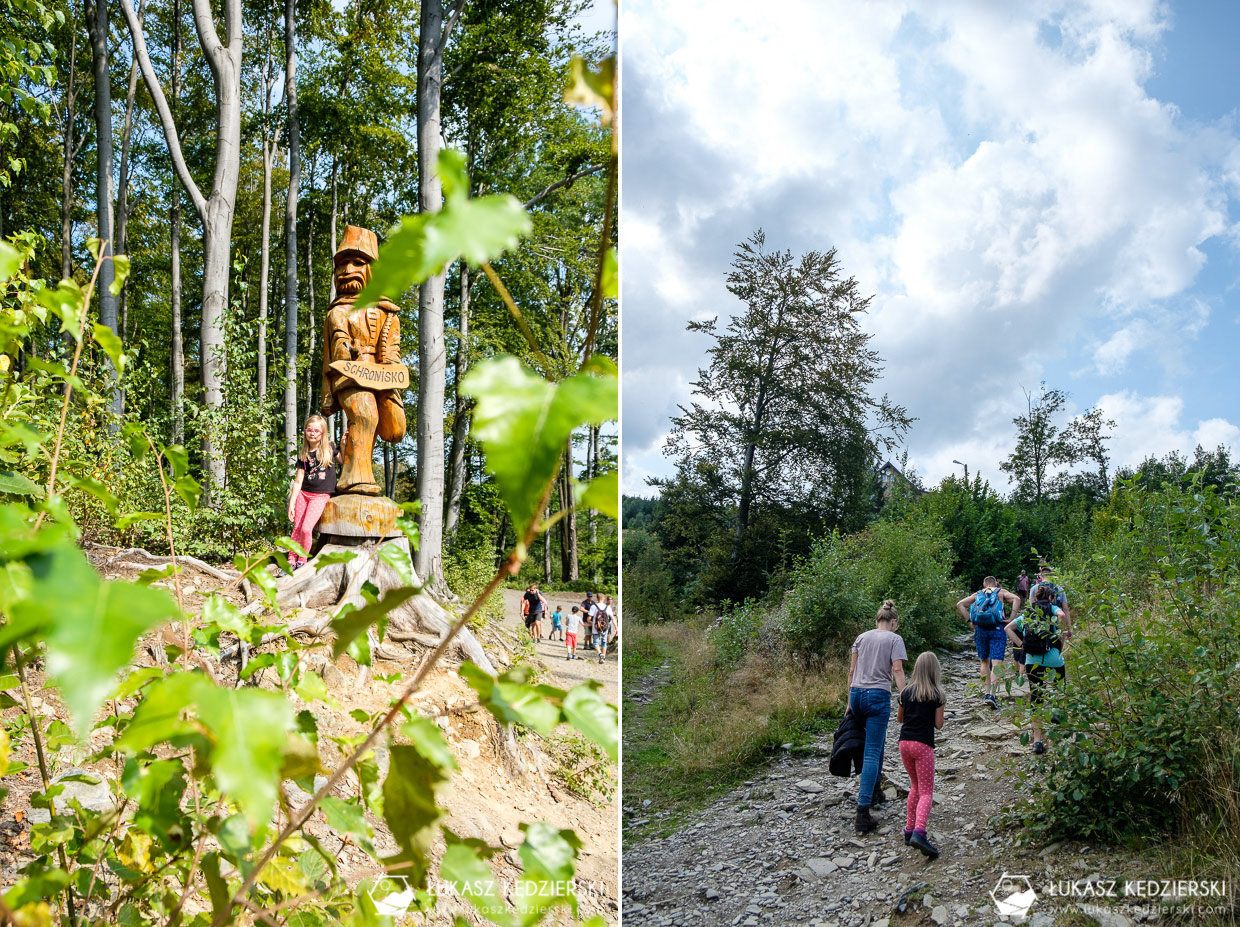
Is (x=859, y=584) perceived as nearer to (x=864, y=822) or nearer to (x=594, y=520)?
(x=864, y=822)

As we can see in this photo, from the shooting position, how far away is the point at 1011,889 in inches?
88.9

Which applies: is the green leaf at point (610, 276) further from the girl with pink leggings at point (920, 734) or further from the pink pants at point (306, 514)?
the pink pants at point (306, 514)

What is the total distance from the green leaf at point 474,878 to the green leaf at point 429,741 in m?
0.06

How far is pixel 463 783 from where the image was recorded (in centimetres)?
292

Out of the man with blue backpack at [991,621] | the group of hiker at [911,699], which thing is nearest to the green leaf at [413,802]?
the group of hiker at [911,699]

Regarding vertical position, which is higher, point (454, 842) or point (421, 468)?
point (421, 468)

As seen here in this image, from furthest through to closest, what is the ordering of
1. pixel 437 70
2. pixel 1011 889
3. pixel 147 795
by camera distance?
pixel 437 70 < pixel 1011 889 < pixel 147 795

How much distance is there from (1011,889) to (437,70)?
4.90 m

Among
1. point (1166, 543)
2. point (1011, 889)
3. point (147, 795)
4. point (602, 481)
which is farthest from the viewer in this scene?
point (1166, 543)

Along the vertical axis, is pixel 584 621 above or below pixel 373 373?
below

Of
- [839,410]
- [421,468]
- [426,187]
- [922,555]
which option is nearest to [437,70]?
[426,187]

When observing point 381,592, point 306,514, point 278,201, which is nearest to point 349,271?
point 306,514

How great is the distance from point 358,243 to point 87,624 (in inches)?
152

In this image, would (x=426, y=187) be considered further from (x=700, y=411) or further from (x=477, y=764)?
(x=477, y=764)
